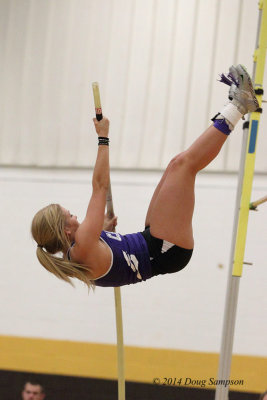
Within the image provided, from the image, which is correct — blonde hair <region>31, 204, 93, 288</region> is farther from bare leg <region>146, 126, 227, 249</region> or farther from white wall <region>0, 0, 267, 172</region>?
white wall <region>0, 0, 267, 172</region>

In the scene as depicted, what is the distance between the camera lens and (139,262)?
8.88 feet

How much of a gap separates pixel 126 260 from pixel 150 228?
19cm

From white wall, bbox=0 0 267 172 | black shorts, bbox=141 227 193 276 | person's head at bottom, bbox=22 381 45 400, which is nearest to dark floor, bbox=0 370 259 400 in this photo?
person's head at bottom, bbox=22 381 45 400

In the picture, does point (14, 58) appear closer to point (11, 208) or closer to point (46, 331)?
point (11, 208)

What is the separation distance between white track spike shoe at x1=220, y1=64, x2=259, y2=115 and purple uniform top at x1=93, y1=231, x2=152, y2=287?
0.78m

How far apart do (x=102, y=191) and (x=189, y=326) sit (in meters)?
2.44

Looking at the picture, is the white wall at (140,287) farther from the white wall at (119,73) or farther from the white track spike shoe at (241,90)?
the white track spike shoe at (241,90)

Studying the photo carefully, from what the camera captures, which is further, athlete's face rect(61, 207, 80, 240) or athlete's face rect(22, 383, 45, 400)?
athlete's face rect(22, 383, 45, 400)

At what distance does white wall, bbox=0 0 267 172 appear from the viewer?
4.89 meters

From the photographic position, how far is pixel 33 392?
184 inches

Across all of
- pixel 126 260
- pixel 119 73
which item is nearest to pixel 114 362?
pixel 126 260

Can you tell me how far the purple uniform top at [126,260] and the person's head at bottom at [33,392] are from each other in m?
2.31

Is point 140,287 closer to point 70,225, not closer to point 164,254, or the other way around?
point 164,254

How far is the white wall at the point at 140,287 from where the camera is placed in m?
4.53
